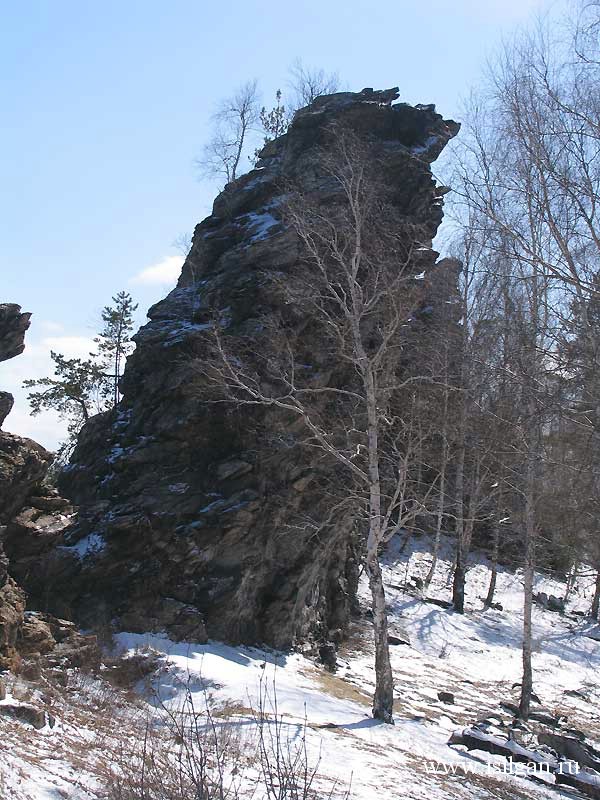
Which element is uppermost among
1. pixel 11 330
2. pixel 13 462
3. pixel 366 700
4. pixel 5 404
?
pixel 11 330

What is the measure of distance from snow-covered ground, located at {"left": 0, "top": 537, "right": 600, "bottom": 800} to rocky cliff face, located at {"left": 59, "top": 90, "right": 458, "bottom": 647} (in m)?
1.10

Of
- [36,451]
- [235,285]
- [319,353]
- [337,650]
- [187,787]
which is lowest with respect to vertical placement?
[337,650]

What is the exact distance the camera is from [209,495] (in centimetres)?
1541

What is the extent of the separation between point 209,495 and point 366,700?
5861 millimetres

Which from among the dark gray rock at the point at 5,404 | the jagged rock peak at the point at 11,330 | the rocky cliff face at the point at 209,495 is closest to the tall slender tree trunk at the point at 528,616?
the rocky cliff face at the point at 209,495

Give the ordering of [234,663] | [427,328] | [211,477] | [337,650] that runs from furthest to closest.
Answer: [427,328], [337,650], [211,477], [234,663]

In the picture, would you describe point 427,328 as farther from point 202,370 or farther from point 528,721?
point 528,721

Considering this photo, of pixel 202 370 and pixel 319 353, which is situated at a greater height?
pixel 319 353

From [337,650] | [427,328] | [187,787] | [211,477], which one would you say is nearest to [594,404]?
[187,787]

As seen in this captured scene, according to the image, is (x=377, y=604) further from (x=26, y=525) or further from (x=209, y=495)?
(x=26, y=525)

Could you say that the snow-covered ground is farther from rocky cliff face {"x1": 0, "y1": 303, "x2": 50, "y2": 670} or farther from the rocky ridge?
rocky cliff face {"x1": 0, "y1": 303, "x2": 50, "y2": 670}

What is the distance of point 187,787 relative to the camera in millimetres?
4188

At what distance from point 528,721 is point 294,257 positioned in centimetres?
1250

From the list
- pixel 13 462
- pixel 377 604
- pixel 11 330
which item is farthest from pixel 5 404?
pixel 377 604
